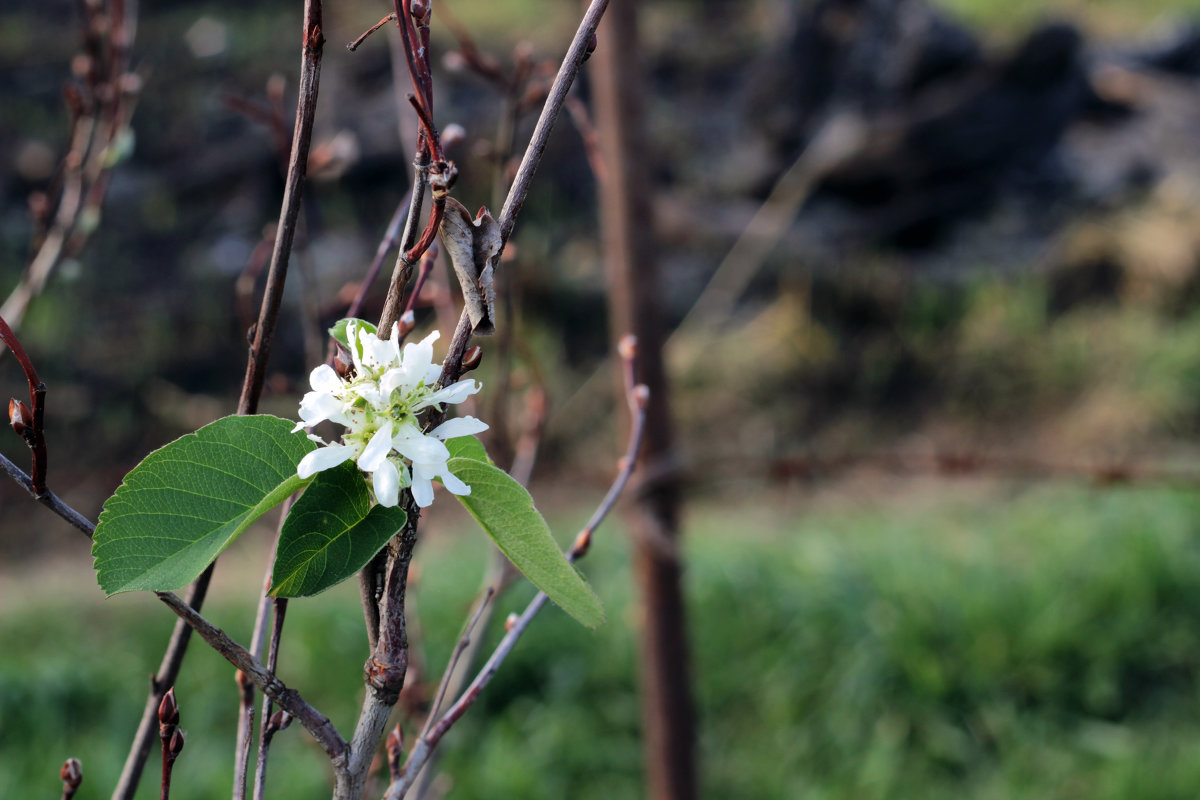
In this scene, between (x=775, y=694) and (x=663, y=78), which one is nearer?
(x=775, y=694)

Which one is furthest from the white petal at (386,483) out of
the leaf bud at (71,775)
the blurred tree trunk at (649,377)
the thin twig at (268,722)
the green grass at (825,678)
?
the green grass at (825,678)

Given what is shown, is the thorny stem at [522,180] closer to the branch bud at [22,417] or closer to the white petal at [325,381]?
the white petal at [325,381]

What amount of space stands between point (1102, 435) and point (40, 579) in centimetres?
401

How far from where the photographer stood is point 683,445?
4.20m

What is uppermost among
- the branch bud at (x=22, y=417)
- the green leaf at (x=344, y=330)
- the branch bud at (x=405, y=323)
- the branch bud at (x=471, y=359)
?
the branch bud at (x=405, y=323)

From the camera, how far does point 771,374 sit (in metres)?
4.32

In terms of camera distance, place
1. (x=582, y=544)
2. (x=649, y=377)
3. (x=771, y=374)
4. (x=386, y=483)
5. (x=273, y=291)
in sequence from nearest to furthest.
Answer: (x=386, y=483) < (x=273, y=291) < (x=582, y=544) < (x=649, y=377) < (x=771, y=374)

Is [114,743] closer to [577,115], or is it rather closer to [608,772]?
[608,772]

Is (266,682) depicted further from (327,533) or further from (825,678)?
(825,678)

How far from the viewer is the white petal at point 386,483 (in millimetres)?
370

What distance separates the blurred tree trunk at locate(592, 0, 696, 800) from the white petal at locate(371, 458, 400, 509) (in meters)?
1.00

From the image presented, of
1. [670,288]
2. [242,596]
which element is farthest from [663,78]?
[242,596]

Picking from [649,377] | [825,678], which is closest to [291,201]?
[649,377]

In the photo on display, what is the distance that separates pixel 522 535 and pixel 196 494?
136mm
